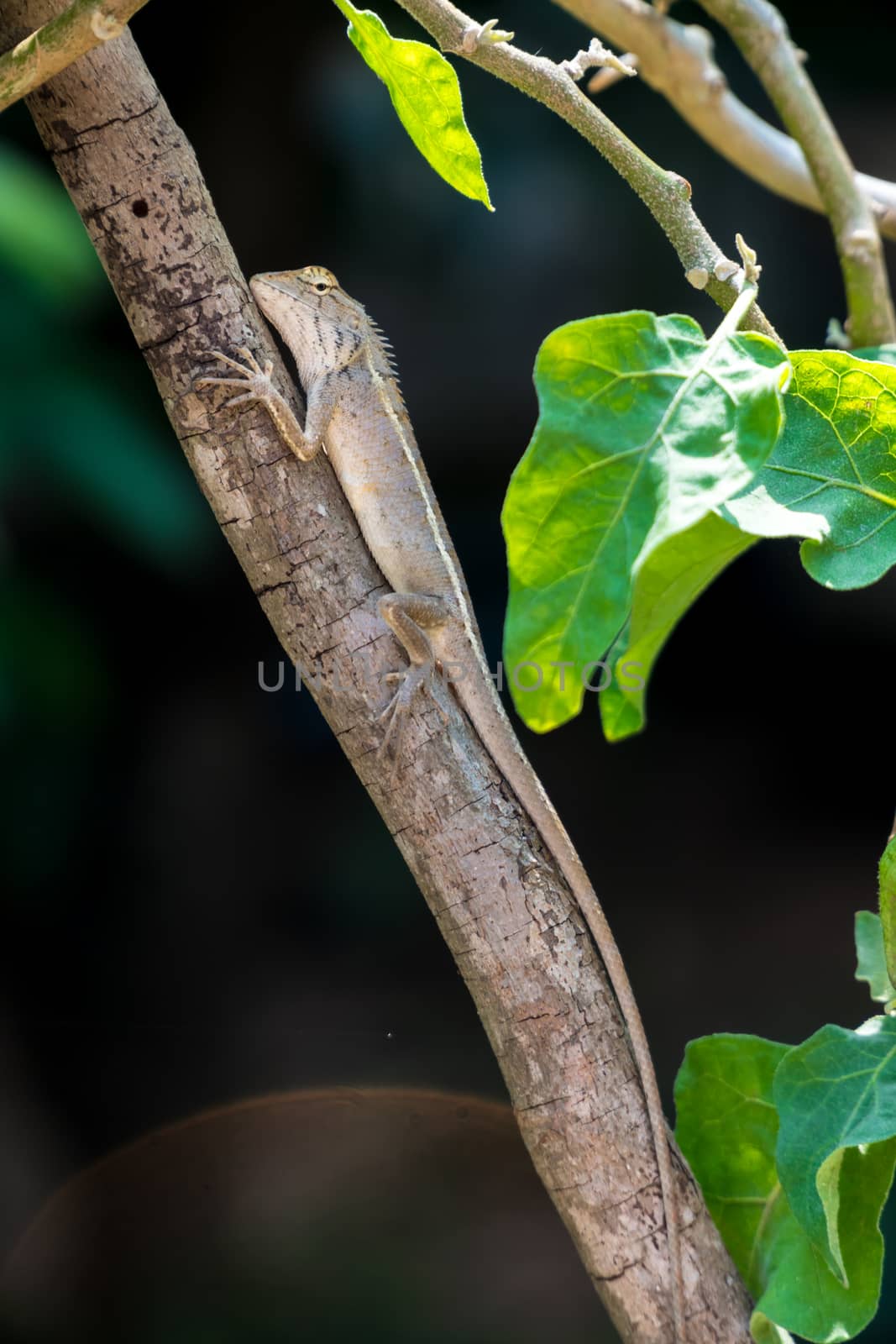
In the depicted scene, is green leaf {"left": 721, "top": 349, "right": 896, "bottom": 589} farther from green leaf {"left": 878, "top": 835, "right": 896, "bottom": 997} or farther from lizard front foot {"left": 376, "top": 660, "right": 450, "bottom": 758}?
lizard front foot {"left": 376, "top": 660, "right": 450, "bottom": 758}

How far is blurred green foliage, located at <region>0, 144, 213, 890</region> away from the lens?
2715mm

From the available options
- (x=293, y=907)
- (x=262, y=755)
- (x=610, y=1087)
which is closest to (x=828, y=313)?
(x=262, y=755)

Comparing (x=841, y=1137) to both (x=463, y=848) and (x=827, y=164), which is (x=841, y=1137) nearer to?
(x=463, y=848)

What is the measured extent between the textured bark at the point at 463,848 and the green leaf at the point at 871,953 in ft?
1.15

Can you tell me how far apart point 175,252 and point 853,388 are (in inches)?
32.5

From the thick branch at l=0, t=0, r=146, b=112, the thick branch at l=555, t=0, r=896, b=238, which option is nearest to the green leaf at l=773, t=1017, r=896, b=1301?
the thick branch at l=0, t=0, r=146, b=112

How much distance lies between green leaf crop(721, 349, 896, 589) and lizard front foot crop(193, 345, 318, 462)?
624 millimetres

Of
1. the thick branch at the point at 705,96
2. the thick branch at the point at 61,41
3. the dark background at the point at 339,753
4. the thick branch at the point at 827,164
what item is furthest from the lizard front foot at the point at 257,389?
the dark background at the point at 339,753

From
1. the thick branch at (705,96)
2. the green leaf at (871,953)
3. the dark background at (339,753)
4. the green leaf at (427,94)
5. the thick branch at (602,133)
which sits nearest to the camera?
the green leaf at (427,94)

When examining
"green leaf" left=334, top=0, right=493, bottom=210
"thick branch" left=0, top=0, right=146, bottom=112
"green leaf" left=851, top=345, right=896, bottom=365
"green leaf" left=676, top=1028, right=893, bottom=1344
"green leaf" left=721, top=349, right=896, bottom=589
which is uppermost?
"thick branch" left=0, top=0, right=146, bottom=112

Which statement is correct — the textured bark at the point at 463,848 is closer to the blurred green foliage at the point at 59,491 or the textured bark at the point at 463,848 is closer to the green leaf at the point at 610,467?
the green leaf at the point at 610,467

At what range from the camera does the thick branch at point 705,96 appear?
218 centimetres

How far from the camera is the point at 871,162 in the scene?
398 cm

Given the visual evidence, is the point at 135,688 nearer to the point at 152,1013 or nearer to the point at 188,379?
the point at 152,1013
